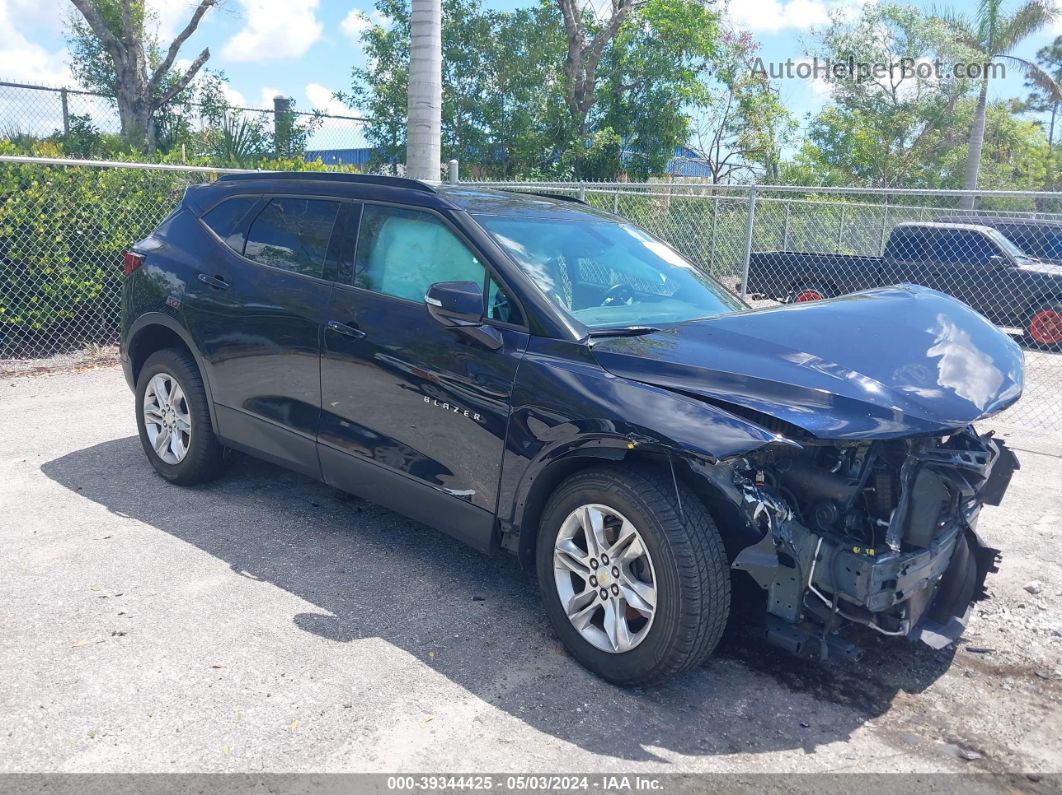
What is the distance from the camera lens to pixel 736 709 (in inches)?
132

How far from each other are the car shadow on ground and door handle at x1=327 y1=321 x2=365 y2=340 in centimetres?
115

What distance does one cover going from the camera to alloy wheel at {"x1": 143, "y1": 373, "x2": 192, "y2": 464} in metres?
5.31

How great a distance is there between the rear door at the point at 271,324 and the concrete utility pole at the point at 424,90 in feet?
14.0

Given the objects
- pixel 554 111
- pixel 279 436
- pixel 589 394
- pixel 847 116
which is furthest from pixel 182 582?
pixel 847 116

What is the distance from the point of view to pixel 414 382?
158 inches

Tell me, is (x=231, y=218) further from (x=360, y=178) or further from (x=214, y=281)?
(x=360, y=178)

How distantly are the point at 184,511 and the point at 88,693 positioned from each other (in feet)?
6.29

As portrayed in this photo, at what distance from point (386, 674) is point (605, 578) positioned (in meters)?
0.94

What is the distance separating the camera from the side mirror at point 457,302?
3.65 m

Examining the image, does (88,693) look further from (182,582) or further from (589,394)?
(589,394)

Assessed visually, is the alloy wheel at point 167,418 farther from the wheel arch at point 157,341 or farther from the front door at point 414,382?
the front door at point 414,382

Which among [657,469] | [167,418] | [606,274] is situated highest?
[606,274]

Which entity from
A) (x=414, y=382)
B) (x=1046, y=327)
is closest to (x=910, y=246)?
(x=1046, y=327)

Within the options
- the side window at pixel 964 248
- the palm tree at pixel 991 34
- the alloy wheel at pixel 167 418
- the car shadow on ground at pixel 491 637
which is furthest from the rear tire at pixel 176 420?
the palm tree at pixel 991 34
